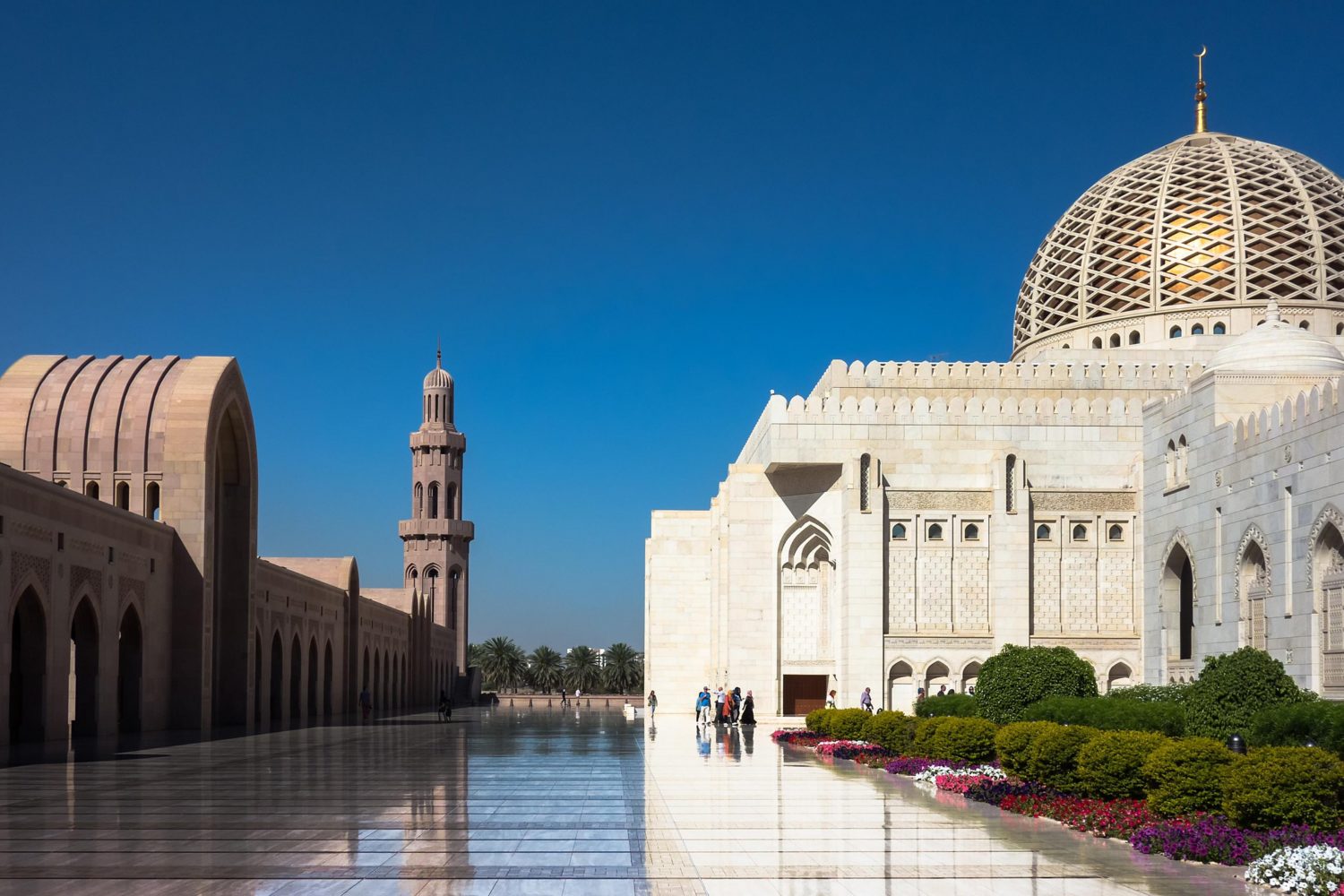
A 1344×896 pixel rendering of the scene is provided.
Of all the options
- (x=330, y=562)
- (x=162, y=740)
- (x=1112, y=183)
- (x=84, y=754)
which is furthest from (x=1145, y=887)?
(x=330, y=562)

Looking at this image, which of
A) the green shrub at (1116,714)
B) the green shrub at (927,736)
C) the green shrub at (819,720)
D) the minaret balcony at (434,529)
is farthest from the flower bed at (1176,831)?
the minaret balcony at (434,529)

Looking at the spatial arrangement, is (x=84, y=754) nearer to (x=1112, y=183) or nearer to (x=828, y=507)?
(x=828, y=507)

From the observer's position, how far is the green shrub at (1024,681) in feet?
67.2

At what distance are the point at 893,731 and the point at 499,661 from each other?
2491 inches

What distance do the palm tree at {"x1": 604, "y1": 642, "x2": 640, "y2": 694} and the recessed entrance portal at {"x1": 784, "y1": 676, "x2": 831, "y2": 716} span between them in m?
44.9

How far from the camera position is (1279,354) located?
977 inches

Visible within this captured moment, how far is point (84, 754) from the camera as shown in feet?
60.4

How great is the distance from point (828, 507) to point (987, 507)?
3.24 m

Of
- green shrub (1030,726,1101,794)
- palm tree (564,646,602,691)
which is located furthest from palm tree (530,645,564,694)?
green shrub (1030,726,1101,794)

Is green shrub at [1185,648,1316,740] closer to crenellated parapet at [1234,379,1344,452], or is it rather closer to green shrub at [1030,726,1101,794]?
green shrub at [1030,726,1101,794]

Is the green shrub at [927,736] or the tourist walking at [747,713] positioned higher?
the green shrub at [927,736]

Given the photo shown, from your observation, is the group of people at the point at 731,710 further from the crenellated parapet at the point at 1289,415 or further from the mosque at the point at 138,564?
the crenellated parapet at the point at 1289,415

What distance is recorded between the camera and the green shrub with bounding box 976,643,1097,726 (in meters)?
20.5

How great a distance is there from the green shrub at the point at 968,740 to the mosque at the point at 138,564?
1229 centimetres
